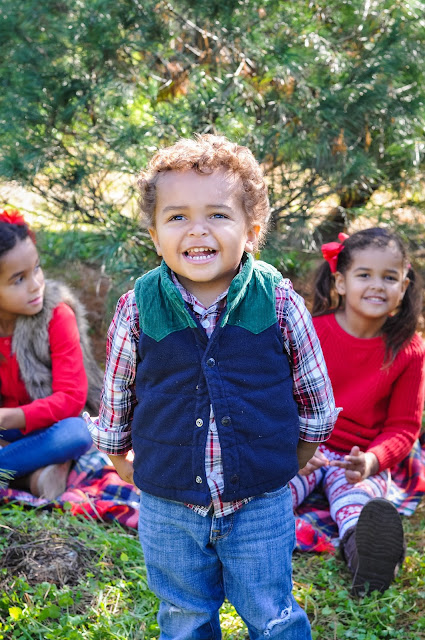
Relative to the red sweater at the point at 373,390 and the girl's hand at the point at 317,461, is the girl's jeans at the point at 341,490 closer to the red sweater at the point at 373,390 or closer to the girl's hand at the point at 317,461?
the red sweater at the point at 373,390

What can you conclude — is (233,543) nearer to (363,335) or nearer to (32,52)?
(363,335)

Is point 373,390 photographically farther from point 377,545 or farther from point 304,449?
point 304,449

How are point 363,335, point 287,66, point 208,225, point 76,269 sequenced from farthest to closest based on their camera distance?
1. point 76,269
2. point 287,66
3. point 363,335
4. point 208,225

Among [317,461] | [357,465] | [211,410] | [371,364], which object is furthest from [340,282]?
[211,410]

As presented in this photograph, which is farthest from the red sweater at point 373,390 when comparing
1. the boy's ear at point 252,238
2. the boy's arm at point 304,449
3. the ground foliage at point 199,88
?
the boy's ear at point 252,238

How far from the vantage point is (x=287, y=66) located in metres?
3.34

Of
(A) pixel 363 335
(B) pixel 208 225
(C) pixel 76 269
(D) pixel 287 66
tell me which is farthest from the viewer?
(C) pixel 76 269

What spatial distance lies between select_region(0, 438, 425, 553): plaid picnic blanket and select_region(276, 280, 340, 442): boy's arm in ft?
3.65

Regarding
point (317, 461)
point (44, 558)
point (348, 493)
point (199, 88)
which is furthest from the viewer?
point (199, 88)

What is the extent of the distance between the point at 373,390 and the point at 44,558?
1.45 meters

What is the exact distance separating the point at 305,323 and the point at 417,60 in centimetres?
233

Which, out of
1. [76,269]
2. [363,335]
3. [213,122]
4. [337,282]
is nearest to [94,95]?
[213,122]

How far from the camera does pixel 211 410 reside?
1681 mm

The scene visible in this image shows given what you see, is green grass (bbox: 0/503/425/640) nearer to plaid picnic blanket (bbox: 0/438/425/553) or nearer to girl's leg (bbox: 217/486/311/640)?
plaid picnic blanket (bbox: 0/438/425/553)
